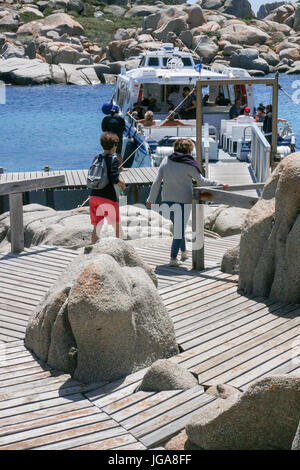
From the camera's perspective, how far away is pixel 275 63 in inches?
2680

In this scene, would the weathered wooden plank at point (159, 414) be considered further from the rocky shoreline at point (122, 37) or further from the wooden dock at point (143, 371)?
the rocky shoreline at point (122, 37)

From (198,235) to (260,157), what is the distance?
835 cm

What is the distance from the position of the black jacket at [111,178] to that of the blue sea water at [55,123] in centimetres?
2060

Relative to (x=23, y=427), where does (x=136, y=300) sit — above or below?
above

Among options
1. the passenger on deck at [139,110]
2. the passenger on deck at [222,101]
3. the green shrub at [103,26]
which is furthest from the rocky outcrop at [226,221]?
the green shrub at [103,26]

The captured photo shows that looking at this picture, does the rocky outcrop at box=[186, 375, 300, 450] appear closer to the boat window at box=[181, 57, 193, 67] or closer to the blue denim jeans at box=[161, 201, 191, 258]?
the blue denim jeans at box=[161, 201, 191, 258]

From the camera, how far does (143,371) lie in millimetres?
5289

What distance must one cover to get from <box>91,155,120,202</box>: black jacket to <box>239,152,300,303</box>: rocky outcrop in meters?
1.39

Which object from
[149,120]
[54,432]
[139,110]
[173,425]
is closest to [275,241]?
[173,425]

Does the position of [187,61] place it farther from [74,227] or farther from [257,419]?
[257,419]

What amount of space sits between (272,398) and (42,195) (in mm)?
12748

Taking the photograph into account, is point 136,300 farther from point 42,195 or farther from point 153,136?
point 153,136

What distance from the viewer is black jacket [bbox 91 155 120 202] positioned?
7523mm

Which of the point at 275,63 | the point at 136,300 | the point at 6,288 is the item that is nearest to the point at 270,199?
the point at 136,300
